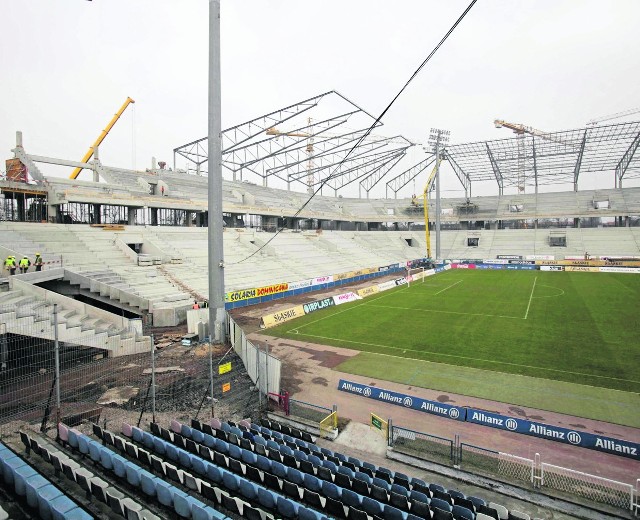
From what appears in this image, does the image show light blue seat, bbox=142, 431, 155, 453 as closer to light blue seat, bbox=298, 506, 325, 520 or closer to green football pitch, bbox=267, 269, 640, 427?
light blue seat, bbox=298, 506, 325, 520

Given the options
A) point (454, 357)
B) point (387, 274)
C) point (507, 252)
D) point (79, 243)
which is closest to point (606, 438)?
point (454, 357)

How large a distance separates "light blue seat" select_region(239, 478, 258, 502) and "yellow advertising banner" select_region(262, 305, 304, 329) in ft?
61.8

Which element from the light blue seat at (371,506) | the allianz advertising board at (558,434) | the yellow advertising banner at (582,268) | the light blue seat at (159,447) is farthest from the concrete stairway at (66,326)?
the yellow advertising banner at (582,268)

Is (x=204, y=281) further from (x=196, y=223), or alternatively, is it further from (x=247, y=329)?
(x=196, y=223)

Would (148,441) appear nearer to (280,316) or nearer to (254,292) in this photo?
(280,316)

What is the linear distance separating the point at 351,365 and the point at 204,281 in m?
19.6

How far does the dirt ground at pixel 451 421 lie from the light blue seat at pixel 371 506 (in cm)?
569

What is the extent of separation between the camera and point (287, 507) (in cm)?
644

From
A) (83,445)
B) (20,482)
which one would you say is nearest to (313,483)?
(20,482)

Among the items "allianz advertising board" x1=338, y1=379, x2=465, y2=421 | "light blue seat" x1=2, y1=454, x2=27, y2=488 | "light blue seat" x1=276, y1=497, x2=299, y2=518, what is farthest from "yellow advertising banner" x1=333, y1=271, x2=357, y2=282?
"light blue seat" x1=276, y1=497, x2=299, y2=518

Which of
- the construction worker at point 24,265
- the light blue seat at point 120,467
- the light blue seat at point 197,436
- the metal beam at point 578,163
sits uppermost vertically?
the metal beam at point 578,163

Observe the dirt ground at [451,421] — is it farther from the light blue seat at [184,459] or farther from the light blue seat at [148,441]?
the light blue seat at [148,441]

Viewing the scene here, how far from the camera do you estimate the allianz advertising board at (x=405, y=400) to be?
12445 mm

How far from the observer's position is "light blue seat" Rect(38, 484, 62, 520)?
Answer: 5.91 meters
